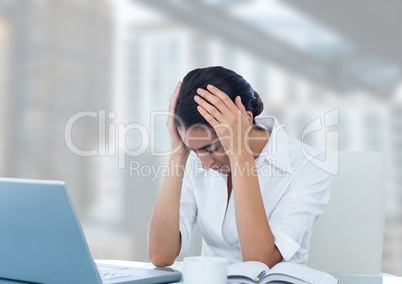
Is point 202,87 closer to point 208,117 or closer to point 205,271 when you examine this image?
point 208,117

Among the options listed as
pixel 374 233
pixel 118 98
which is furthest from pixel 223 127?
pixel 118 98

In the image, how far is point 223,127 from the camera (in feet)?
5.01

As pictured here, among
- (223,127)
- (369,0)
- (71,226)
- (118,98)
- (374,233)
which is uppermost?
(369,0)

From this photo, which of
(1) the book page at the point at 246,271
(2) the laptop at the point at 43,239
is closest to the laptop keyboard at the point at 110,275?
(2) the laptop at the point at 43,239

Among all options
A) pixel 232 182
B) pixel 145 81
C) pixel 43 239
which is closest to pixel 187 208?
pixel 232 182

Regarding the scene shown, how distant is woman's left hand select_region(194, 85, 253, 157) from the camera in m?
1.51

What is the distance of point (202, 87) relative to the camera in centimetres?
156

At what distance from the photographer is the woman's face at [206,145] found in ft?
5.10

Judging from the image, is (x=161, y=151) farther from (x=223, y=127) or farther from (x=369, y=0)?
(x=223, y=127)

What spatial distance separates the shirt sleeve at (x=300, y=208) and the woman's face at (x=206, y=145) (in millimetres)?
206

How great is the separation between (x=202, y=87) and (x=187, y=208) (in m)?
0.42

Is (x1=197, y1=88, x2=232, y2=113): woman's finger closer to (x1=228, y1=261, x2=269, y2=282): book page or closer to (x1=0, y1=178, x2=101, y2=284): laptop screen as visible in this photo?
(x1=228, y1=261, x2=269, y2=282): book page

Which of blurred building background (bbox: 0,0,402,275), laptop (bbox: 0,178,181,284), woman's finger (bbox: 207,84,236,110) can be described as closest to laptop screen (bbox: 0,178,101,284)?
laptop (bbox: 0,178,181,284)

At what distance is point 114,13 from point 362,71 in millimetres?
1574
